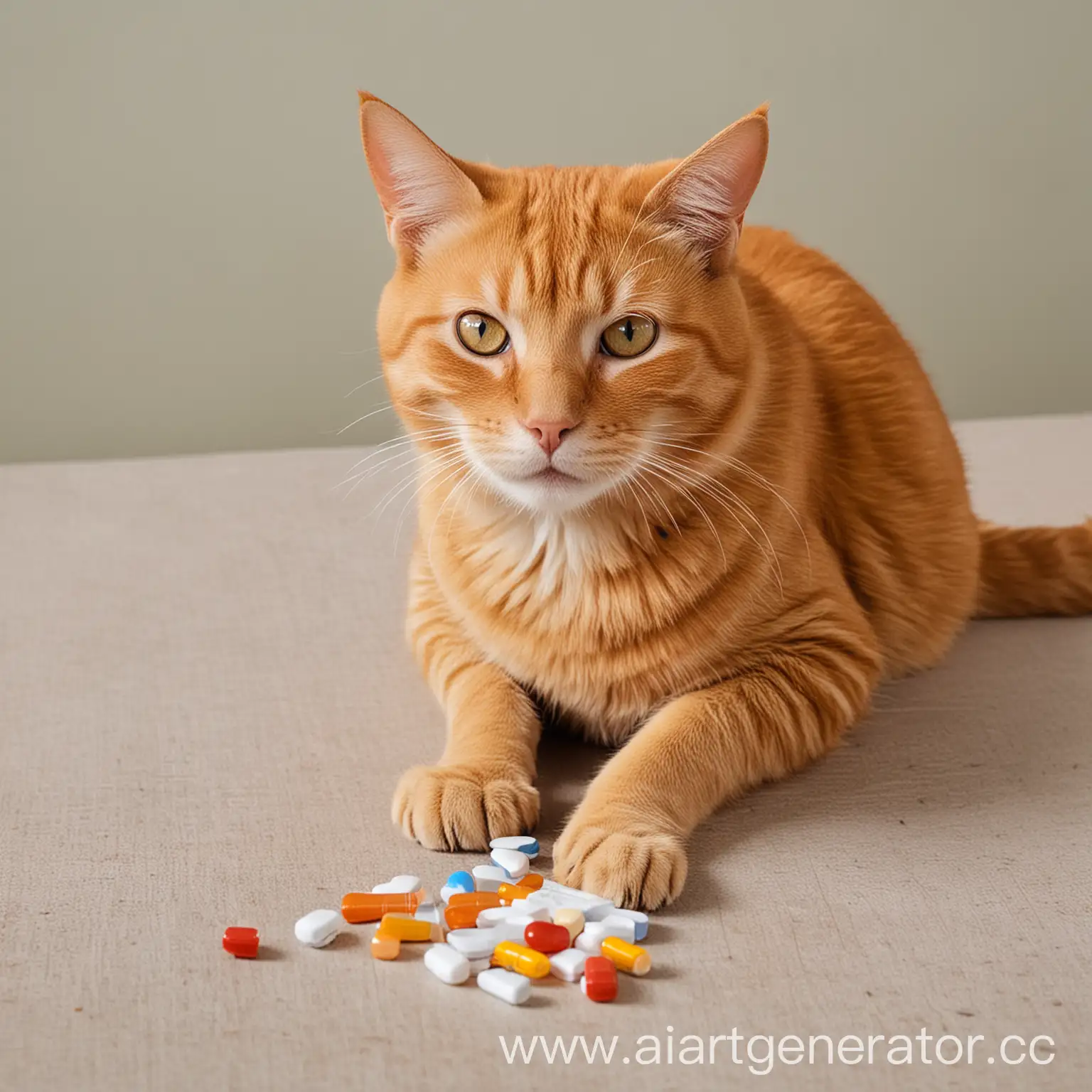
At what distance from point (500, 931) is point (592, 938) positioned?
0.35ft

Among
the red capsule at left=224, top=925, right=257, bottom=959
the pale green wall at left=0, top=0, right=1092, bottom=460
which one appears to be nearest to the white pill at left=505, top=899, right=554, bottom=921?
the red capsule at left=224, top=925, right=257, bottom=959

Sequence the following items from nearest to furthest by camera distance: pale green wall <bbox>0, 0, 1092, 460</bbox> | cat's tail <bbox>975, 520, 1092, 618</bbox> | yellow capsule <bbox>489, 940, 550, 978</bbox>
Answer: yellow capsule <bbox>489, 940, 550, 978</bbox> → cat's tail <bbox>975, 520, 1092, 618</bbox> → pale green wall <bbox>0, 0, 1092, 460</bbox>

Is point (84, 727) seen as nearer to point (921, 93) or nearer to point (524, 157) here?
point (524, 157)

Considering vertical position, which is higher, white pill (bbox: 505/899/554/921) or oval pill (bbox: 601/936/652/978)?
oval pill (bbox: 601/936/652/978)

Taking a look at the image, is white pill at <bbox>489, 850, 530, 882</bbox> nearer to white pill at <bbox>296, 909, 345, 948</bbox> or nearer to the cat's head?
white pill at <bbox>296, 909, 345, 948</bbox>

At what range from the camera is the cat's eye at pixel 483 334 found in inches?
69.6

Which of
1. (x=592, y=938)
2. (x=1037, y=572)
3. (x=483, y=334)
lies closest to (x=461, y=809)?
(x=592, y=938)

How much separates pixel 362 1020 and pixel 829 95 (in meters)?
3.38

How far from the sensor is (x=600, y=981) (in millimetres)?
1430

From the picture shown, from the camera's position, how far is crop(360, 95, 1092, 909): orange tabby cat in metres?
1.72

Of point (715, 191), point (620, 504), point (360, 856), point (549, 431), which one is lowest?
point (360, 856)

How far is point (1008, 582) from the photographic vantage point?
99.3 inches

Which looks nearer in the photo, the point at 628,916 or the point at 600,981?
the point at 600,981

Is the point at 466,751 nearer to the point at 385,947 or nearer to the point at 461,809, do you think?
the point at 461,809
